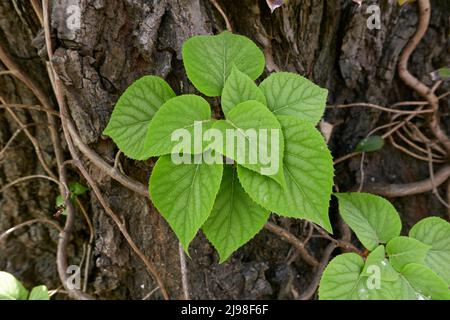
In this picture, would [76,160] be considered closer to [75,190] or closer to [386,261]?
[75,190]

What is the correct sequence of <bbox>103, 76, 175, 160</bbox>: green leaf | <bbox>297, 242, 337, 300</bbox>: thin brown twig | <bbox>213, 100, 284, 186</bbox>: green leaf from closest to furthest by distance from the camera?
1. <bbox>213, 100, 284, 186</bbox>: green leaf
2. <bbox>103, 76, 175, 160</bbox>: green leaf
3. <bbox>297, 242, 337, 300</bbox>: thin brown twig

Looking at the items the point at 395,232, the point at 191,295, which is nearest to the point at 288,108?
the point at 395,232

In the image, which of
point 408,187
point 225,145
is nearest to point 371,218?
point 408,187

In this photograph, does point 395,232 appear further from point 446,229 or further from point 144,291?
point 144,291

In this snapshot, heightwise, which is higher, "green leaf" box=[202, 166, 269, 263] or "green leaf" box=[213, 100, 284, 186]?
"green leaf" box=[213, 100, 284, 186]

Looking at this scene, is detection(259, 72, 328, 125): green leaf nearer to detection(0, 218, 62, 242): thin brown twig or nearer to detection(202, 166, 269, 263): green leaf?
detection(202, 166, 269, 263): green leaf

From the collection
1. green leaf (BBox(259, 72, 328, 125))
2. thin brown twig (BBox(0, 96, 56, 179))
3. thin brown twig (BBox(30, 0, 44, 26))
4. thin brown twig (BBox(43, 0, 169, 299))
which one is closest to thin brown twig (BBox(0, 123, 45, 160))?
thin brown twig (BBox(0, 96, 56, 179))

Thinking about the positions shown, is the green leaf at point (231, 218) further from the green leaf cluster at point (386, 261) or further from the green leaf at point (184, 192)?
the green leaf cluster at point (386, 261)
